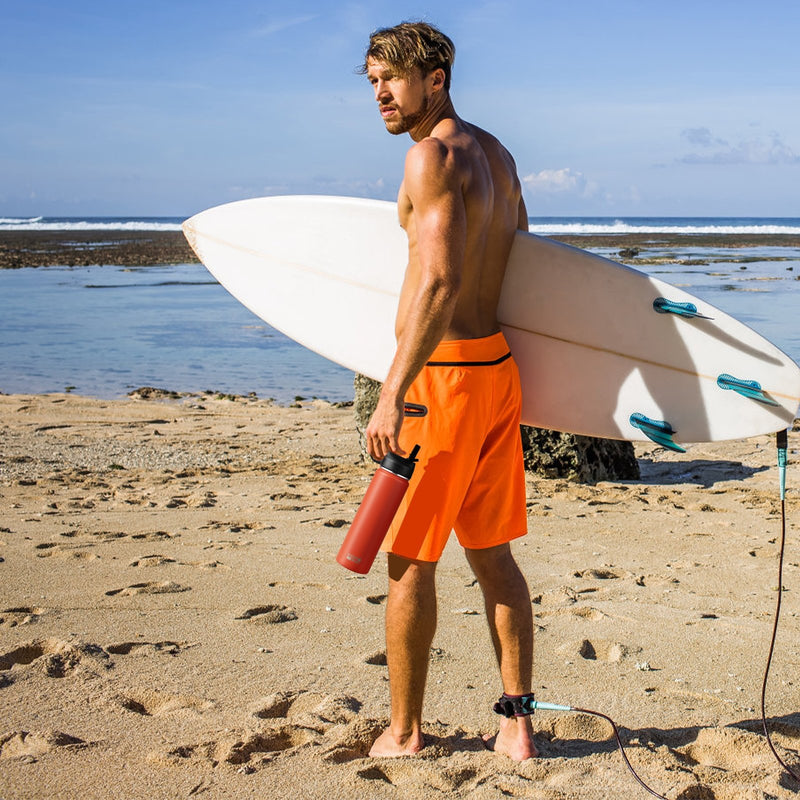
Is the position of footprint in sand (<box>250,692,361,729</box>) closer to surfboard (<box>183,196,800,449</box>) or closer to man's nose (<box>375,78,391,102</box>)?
surfboard (<box>183,196,800,449</box>)

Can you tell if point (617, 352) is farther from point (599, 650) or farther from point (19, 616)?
point (19, 616)

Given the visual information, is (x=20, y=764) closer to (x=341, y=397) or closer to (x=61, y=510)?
(x=61, y=510)

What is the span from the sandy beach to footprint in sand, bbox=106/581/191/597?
0.01 meters

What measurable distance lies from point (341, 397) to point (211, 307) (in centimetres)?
835

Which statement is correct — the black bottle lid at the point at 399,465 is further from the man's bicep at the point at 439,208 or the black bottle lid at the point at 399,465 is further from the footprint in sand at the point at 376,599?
the footprint in sand at the point at 376,599

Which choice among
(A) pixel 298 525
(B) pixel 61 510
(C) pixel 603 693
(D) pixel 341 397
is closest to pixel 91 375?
(D) pixel 341 397

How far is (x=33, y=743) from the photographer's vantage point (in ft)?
7.94

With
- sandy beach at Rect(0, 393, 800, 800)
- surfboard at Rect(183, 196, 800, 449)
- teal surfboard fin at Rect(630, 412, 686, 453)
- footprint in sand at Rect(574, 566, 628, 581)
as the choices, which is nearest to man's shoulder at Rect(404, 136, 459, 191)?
surfboard at Rect(183, 196, 800, 449)

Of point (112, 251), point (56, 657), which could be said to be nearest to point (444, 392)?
point (56, 657)

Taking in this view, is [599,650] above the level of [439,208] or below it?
below

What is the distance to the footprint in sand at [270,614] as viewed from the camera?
11.0ft

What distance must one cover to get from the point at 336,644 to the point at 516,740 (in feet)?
2.97

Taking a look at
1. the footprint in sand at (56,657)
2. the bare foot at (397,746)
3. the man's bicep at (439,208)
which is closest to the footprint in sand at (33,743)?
the footprint in sand at (56,657)

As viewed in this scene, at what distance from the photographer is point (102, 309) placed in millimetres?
16094
